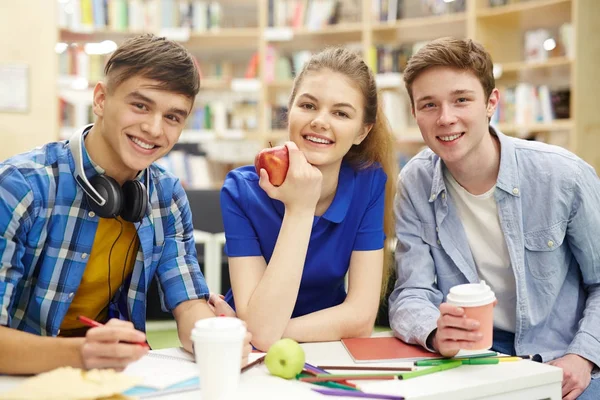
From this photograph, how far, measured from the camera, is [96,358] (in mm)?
1063

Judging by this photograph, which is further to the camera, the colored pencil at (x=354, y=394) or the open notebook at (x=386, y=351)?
the open notebook at (x=386, y=351)

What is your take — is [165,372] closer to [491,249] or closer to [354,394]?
[354,394]

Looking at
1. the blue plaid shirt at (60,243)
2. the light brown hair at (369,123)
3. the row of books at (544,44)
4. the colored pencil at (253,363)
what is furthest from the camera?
the row of books at (544,44)

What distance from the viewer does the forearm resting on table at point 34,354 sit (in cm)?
112

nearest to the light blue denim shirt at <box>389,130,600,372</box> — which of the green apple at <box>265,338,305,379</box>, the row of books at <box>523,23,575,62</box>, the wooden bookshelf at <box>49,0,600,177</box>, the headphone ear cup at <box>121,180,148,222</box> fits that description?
the green apple at <box>265,338,305,379</box>

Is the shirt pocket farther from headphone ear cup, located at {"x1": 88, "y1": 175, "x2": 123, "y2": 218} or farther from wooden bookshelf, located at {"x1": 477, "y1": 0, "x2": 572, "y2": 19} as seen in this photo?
wooden bookshelf, located at {"x1": 477, "y1": 0, "x2": 572, "y2": 19}

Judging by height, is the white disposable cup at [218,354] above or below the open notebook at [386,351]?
above

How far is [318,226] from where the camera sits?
176 cm

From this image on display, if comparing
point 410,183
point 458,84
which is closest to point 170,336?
point 410,183

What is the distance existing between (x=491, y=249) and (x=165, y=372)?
3.38ft

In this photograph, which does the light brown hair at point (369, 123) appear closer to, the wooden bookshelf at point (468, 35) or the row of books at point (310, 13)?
the wooden bookshelf at point (468, 35)

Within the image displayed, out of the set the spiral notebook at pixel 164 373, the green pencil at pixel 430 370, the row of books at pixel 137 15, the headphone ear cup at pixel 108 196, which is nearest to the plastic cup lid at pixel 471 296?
the green pencil at pixel 430 370

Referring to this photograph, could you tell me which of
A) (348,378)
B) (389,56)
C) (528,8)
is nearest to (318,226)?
(348,378)

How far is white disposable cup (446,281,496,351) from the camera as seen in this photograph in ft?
3.92
